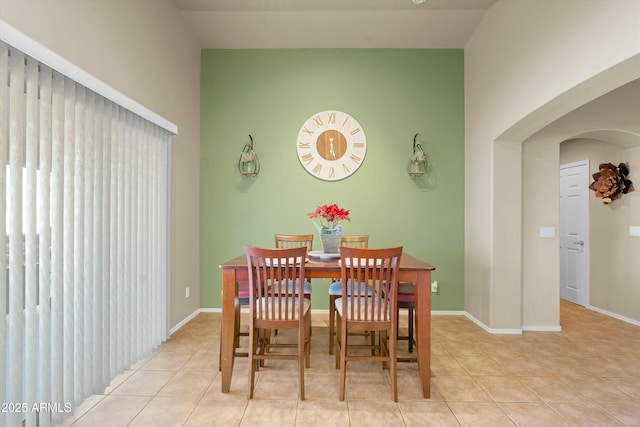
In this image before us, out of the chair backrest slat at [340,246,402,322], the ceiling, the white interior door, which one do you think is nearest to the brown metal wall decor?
the white interior door

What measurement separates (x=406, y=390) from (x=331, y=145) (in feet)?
8.79

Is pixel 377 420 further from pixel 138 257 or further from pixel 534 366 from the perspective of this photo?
pixel 138 257

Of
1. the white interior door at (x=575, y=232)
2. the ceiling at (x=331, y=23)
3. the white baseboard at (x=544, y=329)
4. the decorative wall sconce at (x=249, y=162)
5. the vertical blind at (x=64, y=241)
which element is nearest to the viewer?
the vertical blind at (x=64, y=241)

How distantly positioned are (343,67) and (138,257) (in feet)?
10.1

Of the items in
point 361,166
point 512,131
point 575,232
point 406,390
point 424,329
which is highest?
point 512,131

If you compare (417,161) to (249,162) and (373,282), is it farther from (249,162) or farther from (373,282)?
(373,282)

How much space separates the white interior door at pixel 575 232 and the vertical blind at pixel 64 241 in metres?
5.28

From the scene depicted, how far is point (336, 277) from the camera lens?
2.10m

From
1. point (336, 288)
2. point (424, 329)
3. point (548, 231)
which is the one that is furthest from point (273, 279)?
point (548, 231)

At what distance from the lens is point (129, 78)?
7.67 ft

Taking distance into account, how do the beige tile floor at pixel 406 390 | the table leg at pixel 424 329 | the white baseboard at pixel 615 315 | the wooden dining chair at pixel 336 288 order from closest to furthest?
1. the beige tile floor at pixel 406 390
2. the table leg at pixel 424 329
3. the wooden dining chair at pixel 336 288
4. the white baseboard at pixel 615 315

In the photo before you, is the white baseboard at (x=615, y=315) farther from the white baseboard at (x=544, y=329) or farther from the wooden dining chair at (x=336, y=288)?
the wooden dining chair at (x=336, y=288)

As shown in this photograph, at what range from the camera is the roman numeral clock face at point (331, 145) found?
3.74 metres

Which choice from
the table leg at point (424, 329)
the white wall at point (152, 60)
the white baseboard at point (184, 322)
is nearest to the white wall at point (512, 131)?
the table leg at point (424, 329)
